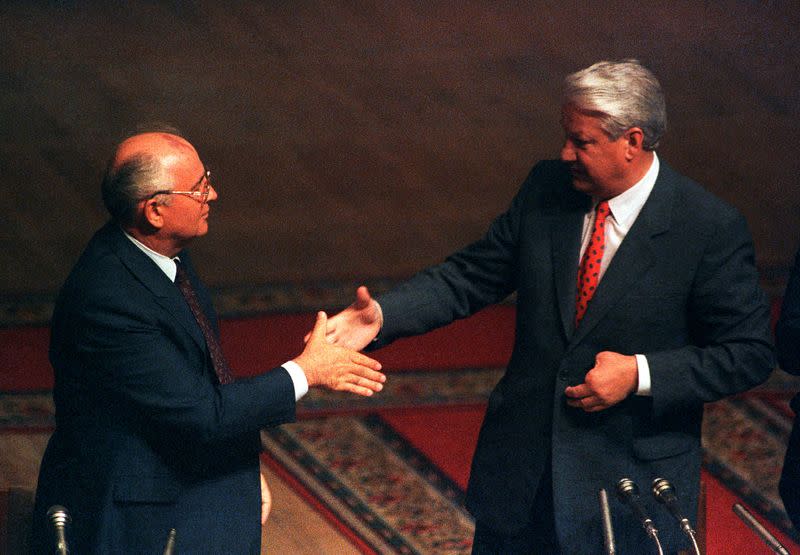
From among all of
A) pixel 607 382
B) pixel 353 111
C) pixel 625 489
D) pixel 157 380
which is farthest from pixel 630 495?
pixel 353 111

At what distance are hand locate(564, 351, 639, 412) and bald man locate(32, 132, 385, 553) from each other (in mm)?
589

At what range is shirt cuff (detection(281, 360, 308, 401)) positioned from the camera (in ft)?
9.86

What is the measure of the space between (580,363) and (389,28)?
254cm

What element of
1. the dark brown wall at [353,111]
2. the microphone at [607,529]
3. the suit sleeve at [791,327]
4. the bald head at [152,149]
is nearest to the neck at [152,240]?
the bald head at [152,149]

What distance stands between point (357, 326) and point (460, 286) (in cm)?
25

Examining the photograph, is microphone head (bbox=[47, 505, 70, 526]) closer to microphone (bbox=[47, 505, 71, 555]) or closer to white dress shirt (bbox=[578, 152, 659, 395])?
microphone (bbox=[47, 505, 71, 555])

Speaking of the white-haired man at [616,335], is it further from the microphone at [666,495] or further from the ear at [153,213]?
the ear at [153,213]

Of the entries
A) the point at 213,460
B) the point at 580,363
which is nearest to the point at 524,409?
the point at 580,363

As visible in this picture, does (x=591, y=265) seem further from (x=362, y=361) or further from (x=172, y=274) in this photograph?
(x=172, y=274)

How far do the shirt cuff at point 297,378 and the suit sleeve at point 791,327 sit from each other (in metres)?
0.97

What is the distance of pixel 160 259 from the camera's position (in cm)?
301

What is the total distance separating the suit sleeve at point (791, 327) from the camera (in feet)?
9.18

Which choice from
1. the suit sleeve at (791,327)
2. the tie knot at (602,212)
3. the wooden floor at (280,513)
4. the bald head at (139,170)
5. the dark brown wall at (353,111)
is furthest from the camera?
the dark brown wall at (353,111)

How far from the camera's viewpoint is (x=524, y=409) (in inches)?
120
